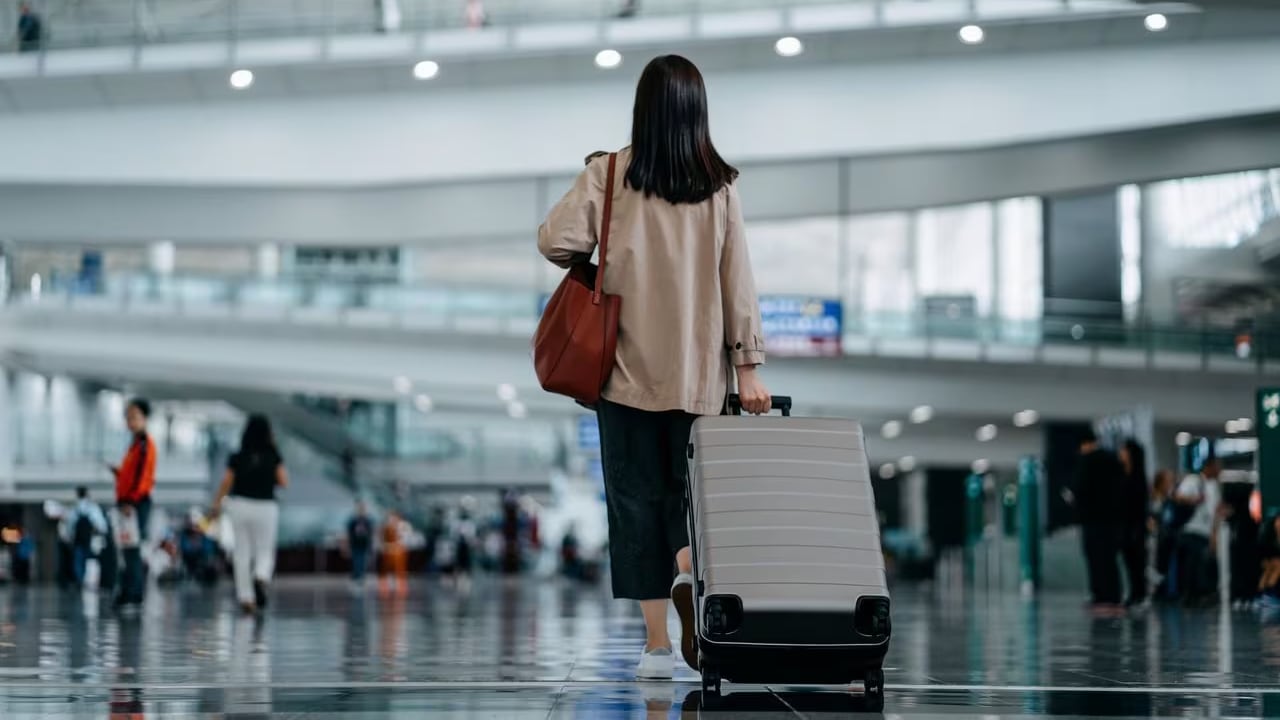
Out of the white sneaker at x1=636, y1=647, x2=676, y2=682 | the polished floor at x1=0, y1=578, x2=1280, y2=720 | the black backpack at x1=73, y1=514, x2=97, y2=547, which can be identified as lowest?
the black backpack at x1=73, y1=514, x2=97, y2=547

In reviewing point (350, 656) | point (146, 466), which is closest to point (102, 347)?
point (146, 466)

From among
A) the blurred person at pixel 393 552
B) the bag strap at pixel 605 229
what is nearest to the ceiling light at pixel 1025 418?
the blurred person at pixel 393 552

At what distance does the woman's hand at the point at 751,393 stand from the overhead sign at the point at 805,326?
2673 centimetres

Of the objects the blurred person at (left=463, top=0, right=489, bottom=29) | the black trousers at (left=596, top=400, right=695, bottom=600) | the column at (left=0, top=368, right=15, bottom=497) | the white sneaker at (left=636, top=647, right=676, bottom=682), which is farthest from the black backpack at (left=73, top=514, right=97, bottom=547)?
the black trousers at (left=596, top=400, right=695, bottom=600)

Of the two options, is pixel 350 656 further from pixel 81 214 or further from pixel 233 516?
pixel 81 214

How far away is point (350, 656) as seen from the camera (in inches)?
293

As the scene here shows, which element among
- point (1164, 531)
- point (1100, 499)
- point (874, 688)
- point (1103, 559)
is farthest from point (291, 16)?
point (874, 688)

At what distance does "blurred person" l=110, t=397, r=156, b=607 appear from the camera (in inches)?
562

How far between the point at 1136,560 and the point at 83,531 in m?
20.0

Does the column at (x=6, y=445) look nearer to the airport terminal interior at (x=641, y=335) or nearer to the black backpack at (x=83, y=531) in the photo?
the airport terminal interior at (x=641, y=335)

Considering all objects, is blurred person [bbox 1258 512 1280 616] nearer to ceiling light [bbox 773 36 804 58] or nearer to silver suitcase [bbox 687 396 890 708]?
ceiling light [bbox 773 36 804 58]

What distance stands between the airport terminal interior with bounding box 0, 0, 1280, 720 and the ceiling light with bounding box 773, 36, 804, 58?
0.84 ft

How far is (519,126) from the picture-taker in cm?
1998

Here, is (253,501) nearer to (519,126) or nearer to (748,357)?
(519,126)
